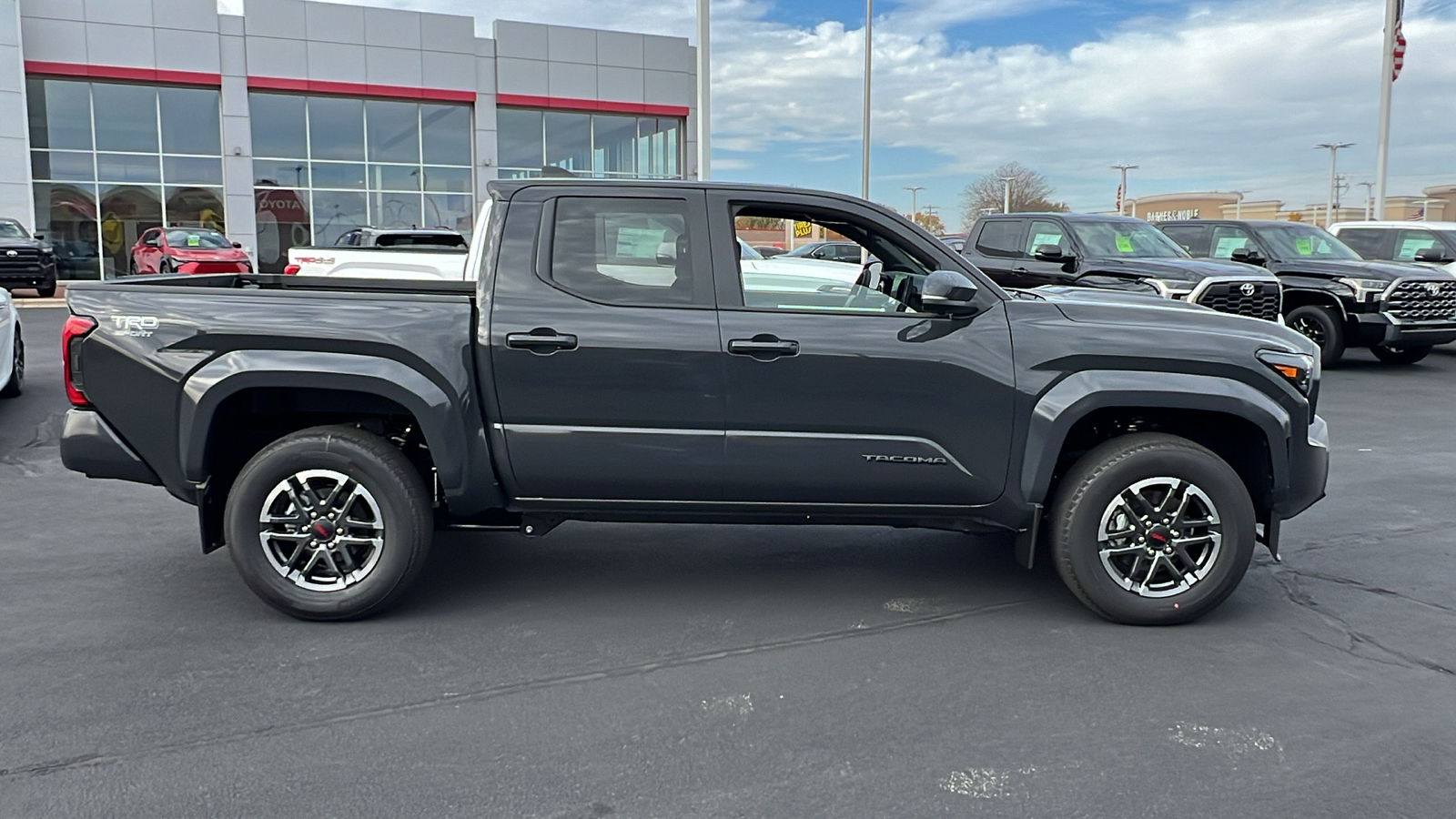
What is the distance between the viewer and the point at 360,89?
1268 inches

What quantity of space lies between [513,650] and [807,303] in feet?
6.22

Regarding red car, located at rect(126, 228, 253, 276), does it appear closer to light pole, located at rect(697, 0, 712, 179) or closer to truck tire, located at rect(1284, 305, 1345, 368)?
light pole, located at rect(697, 0, 712, 179)

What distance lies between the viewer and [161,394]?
4750 millimetres

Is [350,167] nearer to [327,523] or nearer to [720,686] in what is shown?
[327,523]

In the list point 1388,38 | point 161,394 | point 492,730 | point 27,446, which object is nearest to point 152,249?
point 27,446

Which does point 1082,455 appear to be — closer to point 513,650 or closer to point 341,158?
point 513,650

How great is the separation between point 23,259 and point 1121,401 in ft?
78.5

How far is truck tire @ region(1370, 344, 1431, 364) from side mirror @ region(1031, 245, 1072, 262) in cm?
519

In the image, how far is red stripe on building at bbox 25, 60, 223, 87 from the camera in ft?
96.4

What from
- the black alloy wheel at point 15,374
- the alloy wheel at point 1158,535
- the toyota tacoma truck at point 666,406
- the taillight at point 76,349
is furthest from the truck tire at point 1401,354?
A: the black alloy wheel at point 15,374

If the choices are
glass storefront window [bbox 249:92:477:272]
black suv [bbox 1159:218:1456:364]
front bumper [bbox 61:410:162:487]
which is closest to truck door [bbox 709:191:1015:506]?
front bumper [bbox 61:410:162:487]

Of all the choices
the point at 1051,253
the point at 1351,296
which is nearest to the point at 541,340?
the point at 1051,253

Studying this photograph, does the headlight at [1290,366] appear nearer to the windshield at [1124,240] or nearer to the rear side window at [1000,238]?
the windshield at [1124,240]

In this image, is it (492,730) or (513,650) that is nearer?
(492,730)
